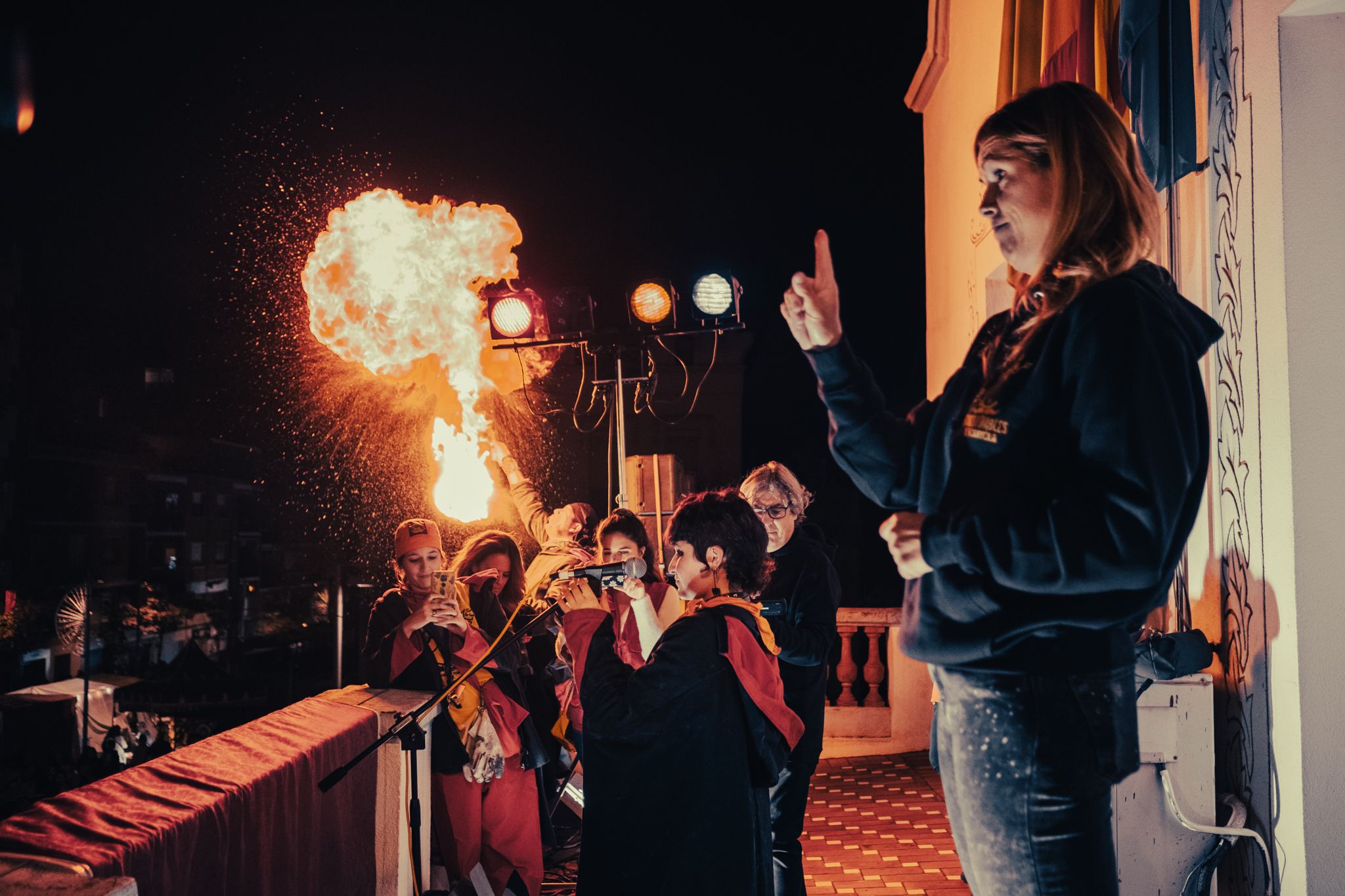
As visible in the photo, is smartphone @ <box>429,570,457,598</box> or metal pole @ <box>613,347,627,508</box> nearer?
smartphone @ <box>429,570,457,598</box>

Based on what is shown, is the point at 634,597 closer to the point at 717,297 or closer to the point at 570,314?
the point at 717,297

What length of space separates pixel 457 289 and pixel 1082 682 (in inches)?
272

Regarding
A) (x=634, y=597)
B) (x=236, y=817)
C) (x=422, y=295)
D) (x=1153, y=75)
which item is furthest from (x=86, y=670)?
(x=1153, y=75)

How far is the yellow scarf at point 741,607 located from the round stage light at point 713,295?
3.08 metres

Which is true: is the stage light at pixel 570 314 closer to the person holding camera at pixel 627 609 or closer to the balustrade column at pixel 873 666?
the person holding camera at pixel 627 609

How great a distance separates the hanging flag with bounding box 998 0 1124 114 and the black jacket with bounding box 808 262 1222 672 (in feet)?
A: 9.10

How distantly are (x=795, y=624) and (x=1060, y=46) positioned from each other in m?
3.49

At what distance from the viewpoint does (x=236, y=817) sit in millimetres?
2566

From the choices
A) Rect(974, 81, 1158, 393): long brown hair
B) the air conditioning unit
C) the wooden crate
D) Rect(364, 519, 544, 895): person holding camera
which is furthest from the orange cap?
Rect(974, 81, 1158, 393): long brown hair

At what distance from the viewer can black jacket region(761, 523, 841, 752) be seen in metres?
4.18

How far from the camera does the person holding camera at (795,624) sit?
13.3 ft

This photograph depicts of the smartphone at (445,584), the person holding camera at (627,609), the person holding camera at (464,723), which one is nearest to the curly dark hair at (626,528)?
the person holding camera at (627,609)

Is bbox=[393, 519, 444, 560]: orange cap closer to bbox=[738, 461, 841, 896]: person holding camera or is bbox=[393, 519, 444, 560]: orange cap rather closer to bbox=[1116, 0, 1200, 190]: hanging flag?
bbox=[738, 461, 841, 896]: person holding camera

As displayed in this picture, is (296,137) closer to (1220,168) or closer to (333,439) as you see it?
(1220,168)
